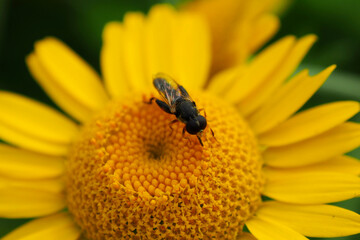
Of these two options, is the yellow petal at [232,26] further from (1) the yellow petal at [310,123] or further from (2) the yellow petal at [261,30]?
(1) the yellow petal at [310,123]

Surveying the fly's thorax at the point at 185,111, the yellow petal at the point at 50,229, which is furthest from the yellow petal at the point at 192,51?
the yellow petal at the point at 50,229

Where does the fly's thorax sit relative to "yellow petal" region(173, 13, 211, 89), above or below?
below

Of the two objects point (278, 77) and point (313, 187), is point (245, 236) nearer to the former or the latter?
point (313, 187)

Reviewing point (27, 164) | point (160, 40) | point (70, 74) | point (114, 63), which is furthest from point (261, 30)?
point (27, 164)

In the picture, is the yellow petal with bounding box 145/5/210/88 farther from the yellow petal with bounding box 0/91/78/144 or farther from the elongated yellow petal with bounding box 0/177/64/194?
the elongated yellow petal with bounding box 0/177/64/194

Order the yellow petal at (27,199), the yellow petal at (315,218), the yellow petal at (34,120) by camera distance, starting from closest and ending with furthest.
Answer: the yellow petal at (315,218)
the yellow petal at (27,199)
the yellow petal at (34,120)

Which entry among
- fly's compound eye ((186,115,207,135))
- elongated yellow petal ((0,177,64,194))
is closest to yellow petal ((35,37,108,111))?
elongated yellow petal ((0,177,64,194))
